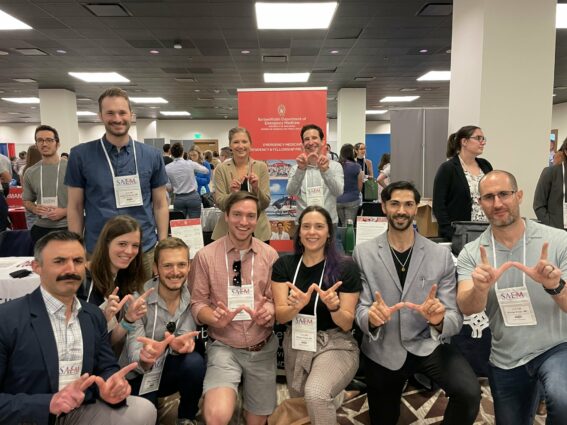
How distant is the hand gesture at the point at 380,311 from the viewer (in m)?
1.90

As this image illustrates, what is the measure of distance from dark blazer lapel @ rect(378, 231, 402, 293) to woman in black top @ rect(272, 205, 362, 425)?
5.8 inches

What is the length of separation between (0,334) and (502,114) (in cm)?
389

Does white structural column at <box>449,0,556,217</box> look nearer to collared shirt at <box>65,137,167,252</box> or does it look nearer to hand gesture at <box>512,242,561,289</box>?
hand gesture at <box>512,242,561,289</box>

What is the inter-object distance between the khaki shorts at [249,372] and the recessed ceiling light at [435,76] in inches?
355

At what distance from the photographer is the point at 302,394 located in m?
2.12

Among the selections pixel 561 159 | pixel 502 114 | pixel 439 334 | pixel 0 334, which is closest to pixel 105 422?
pixel 0 334

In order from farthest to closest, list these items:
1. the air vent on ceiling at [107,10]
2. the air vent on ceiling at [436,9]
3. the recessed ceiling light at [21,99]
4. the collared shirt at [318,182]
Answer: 1. the recessed ceiling light at [21,99]
2. the air vent on ceiling at [436,9]
3. the air vent on ceiling at [107,10]
4. the collared shirt at [318,182]

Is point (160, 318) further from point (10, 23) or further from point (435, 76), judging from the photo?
point (435, 76)

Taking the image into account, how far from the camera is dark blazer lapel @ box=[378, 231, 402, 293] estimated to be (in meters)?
2.05

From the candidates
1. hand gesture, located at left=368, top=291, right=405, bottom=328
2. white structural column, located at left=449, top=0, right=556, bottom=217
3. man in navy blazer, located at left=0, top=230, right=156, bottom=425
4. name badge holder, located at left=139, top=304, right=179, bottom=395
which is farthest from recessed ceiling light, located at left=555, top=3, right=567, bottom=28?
man in navy blazer, located at left=0, top=230, right=156, bottom=425

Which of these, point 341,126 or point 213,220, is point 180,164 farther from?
point 341,126

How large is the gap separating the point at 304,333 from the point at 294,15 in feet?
15.5

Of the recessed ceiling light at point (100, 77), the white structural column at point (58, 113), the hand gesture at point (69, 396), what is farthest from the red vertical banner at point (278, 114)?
the white structural column at point (58, 113)

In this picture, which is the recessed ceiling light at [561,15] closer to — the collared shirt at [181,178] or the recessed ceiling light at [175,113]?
the collared shirt at [181,178]
